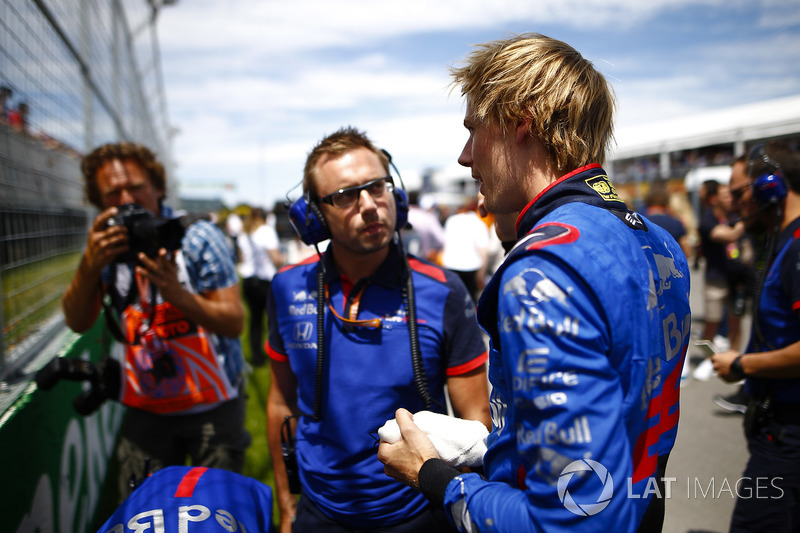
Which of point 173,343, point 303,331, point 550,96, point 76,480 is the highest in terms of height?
point 550,96

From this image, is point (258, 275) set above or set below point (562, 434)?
below

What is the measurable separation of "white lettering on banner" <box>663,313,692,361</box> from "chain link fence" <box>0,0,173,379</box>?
233 cm

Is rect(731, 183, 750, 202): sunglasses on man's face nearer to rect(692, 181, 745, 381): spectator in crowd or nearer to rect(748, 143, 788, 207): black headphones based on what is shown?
rect(748, 143, 788, 207): black headphones

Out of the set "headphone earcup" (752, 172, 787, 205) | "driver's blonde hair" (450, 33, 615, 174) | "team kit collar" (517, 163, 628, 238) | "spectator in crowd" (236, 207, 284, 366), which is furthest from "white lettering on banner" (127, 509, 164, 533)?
"spectator in crowd" (236, 207, 284, 366)

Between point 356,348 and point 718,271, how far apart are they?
577 cm

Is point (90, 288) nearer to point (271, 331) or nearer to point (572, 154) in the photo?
point (271, 331)

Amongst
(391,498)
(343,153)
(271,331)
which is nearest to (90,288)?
(271,331)

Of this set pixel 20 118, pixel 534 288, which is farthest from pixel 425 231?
pixel 534 288

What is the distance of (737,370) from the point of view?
7.56 feet

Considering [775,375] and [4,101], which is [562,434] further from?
[4,101]

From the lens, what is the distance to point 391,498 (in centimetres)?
171

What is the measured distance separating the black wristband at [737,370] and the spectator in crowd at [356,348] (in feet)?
4.24

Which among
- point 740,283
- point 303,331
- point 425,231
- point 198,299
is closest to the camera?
point 303,331

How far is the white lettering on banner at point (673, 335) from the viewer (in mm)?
1040
